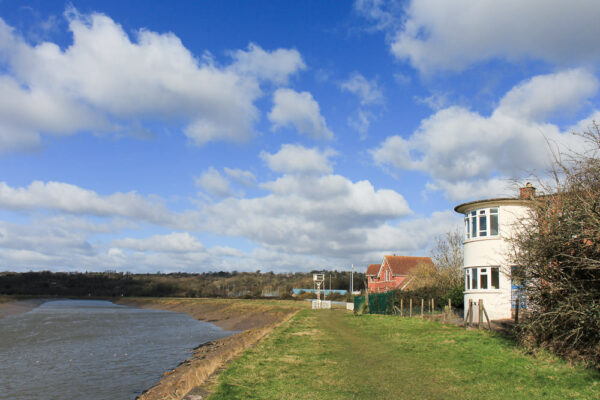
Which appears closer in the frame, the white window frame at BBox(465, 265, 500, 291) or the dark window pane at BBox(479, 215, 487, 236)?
the white window frame at BBox(465, 265, 500, 291)

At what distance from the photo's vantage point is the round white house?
24.1 metres

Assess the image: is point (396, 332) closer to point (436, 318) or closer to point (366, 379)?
point (436, 318)

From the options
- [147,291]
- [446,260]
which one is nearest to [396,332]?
[446,260]

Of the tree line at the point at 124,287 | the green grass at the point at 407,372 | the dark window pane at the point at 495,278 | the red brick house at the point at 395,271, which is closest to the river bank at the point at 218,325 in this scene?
the green grass at the point at 407,372

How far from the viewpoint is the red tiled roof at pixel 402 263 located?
209 feet

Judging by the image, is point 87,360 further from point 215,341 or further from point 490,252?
point 490,252

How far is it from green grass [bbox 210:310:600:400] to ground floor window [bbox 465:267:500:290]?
6441 millimetres

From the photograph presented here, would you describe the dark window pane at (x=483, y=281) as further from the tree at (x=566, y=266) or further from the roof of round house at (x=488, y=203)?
the tree at (x=566, y=266)

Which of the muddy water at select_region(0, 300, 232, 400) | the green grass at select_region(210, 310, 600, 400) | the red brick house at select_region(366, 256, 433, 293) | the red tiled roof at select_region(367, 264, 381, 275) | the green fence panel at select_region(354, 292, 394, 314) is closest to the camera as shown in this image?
the green grass at select_region(210, 310, 600, 400)

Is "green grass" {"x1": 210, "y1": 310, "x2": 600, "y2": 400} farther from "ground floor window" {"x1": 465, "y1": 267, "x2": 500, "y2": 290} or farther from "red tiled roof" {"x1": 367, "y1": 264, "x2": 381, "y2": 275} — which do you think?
"red tiled roof" {"x1": 367, "y1": 264, "x2": 381, "y2": 275}

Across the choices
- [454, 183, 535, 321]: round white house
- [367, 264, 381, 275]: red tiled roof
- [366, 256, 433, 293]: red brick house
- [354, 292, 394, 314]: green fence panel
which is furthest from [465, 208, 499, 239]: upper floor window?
[367, 264, 381, 275]: red tiled roof

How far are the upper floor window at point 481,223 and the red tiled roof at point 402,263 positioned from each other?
125ft

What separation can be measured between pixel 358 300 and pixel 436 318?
664 inches

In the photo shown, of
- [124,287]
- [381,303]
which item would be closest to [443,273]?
[381,303]
